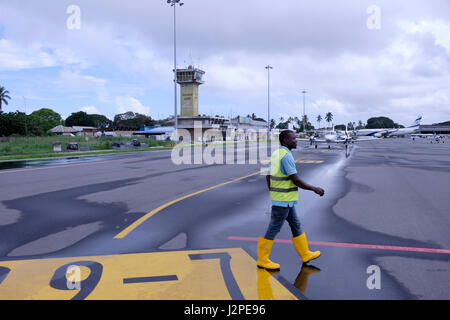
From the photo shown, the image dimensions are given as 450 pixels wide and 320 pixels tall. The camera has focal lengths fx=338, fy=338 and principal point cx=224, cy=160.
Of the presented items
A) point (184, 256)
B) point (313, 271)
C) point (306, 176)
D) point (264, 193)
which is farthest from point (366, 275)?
point (306, 176)

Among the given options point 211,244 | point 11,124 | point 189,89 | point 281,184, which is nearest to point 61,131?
point 11,124

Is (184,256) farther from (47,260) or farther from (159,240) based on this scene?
(47,260)

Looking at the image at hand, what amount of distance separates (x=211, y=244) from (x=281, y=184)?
5.75 feet

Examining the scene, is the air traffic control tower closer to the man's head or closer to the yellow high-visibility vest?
the man's head

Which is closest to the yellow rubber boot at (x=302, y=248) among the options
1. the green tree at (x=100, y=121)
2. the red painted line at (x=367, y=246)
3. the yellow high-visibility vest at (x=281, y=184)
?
the yellow high-visibility vest at (x=281, y=184)

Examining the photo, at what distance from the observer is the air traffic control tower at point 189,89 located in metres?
95.6

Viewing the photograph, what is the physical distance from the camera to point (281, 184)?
4562mm

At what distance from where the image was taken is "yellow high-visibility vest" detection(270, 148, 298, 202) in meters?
4.53

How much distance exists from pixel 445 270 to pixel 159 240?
427 centimetres

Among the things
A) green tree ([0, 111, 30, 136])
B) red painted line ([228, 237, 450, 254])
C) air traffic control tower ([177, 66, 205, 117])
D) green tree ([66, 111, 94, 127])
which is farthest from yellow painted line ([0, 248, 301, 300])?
green tree ([66, 111, 94, 127])

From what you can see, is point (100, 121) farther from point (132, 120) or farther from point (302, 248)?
point (302, 248)

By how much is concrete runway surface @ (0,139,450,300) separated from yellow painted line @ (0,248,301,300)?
1cm

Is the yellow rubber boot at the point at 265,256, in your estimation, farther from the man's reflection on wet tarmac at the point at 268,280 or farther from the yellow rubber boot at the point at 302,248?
the yellow rubber boot at the point at 302,248

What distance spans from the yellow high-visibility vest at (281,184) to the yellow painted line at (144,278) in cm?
104
